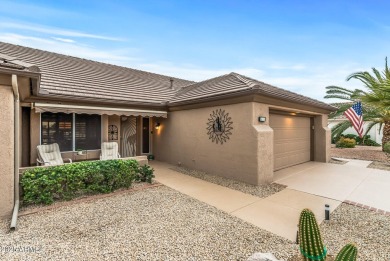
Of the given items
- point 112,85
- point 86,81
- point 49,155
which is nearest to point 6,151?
point 49,155

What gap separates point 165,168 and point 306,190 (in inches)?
285

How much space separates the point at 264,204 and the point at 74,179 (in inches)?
248

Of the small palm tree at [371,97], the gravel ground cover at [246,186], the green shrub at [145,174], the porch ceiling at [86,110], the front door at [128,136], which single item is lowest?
the gravel ground cover at [246,186]

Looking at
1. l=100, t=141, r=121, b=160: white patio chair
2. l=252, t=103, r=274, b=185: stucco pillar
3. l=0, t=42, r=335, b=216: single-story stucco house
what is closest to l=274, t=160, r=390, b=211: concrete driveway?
l=252, t=103, r=274, b=185: stucco pillar

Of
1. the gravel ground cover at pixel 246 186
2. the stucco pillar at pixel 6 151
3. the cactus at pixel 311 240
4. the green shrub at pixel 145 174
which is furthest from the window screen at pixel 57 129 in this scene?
the cactus at pixel 311 240

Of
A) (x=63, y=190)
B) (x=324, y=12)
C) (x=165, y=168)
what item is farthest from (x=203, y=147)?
(x=324, y=12)

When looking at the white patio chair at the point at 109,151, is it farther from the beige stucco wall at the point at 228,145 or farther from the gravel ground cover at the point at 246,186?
the gravel ground cover at the point at 246,186

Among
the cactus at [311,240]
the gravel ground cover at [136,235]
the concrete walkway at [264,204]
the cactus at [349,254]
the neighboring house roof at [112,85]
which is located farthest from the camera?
the neighboring house roof at [112,85]

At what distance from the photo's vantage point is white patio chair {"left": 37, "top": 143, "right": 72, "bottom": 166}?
8.90 meters

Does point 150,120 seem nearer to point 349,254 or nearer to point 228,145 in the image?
point 228,145

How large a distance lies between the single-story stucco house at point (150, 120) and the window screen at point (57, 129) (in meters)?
0.04

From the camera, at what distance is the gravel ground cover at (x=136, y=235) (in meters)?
3.68

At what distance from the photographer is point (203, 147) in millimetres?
10359

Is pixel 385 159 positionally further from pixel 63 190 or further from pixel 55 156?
pixel 55 156
